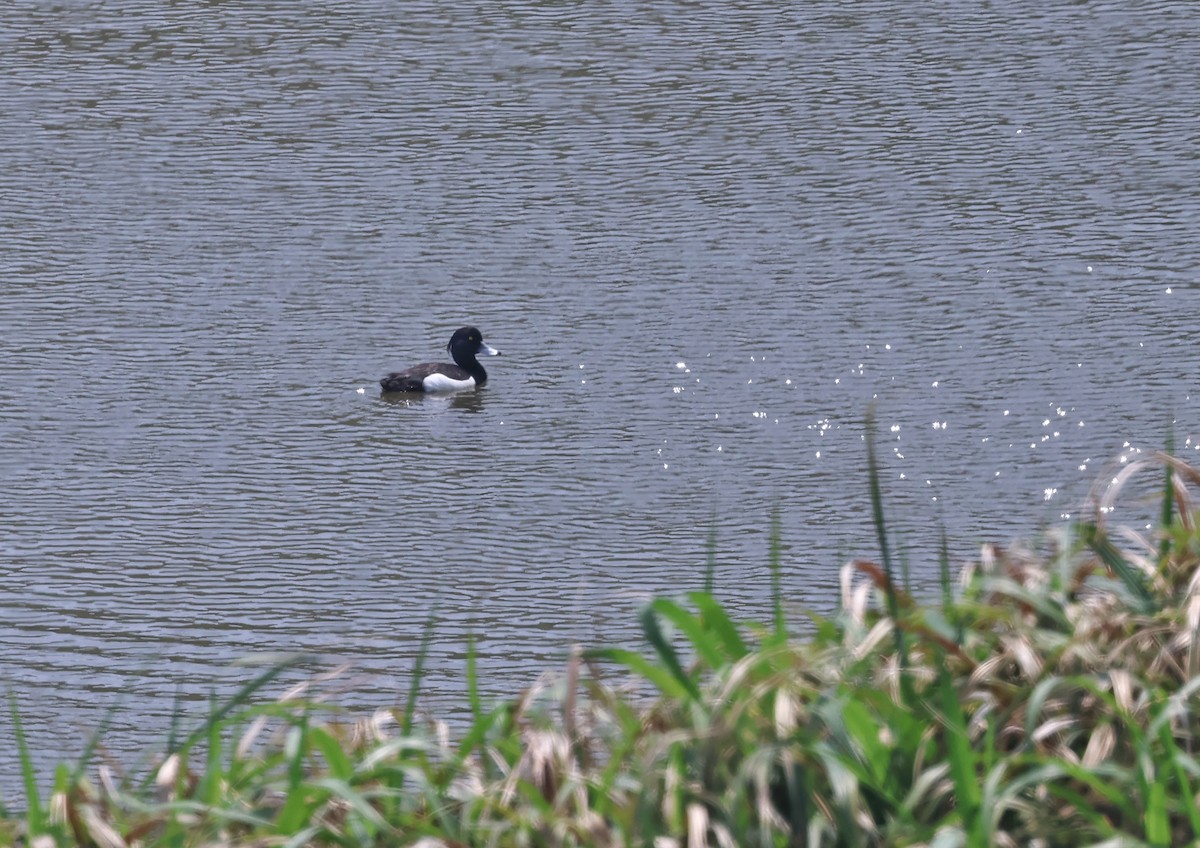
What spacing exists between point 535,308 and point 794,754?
9.44 m

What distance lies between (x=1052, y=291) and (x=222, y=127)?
774 centimetres

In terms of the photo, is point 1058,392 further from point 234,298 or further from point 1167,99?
point 1167,99

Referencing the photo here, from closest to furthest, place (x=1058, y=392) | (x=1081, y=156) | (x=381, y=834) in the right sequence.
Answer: (x=381, y=834) < (x=1058, y=392) < (x=1081, y=156)

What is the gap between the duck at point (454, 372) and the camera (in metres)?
11.6

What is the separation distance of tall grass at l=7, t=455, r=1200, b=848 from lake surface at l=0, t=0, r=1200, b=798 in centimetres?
85

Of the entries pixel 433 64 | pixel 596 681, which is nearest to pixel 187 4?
pixel 433 64

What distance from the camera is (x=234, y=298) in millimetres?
13398

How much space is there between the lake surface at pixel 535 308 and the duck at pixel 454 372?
0.17 meters

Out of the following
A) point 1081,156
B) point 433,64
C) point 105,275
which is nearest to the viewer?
point 105,275

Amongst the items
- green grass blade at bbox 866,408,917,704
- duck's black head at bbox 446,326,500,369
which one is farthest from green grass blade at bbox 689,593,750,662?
duck's black head at bbox 446,326,500,369

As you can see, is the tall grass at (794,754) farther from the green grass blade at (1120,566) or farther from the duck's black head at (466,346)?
the duck's black head at (466,346)

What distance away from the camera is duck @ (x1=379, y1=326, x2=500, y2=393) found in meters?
11.6

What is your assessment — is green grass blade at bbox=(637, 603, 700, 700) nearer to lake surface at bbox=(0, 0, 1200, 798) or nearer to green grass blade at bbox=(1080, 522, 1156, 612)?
green grass blade at bbox=(1080, 522, 1156, 612)

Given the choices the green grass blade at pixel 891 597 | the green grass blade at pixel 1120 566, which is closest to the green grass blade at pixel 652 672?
the green grass blade at pixel 891 597
